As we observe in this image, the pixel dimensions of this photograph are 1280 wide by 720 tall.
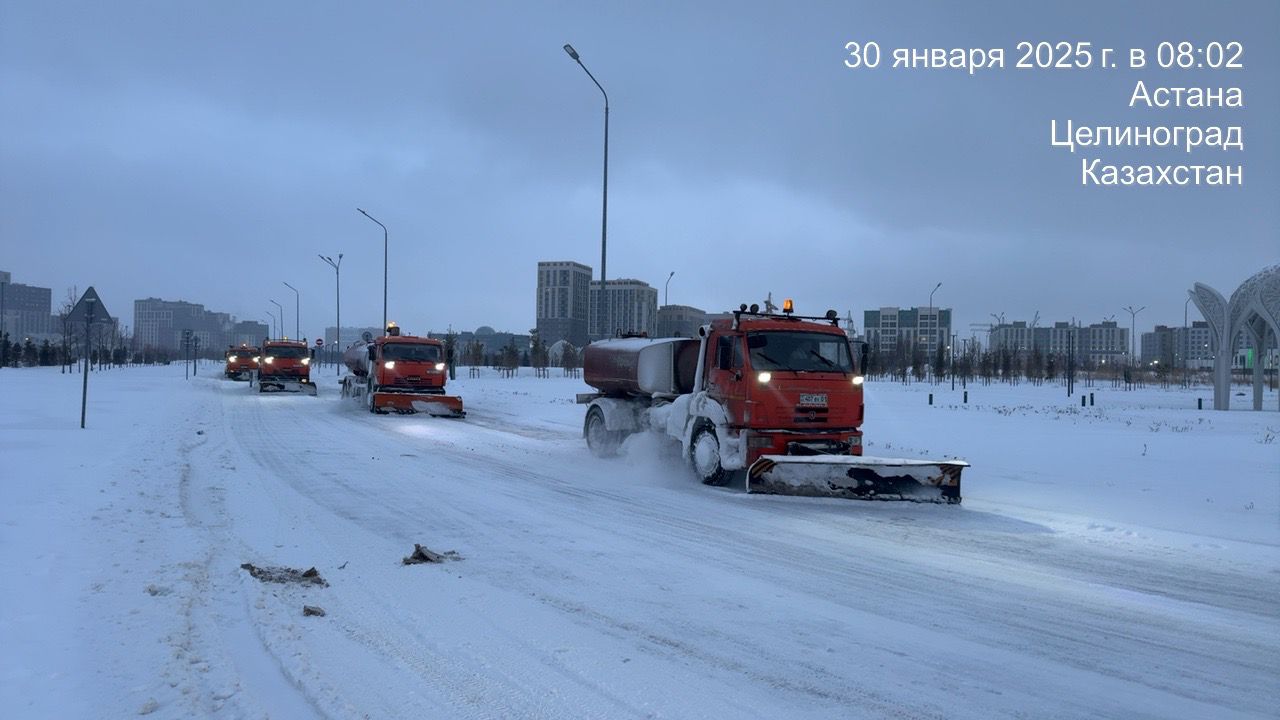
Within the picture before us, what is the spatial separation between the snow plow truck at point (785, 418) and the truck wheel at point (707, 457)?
2cm

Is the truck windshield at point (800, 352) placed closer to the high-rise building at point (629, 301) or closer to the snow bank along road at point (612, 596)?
the snow bank along road at point (612, 596)

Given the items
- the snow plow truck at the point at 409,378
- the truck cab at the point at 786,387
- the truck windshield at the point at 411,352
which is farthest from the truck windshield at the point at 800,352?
the truck windshield at the point at 411,352

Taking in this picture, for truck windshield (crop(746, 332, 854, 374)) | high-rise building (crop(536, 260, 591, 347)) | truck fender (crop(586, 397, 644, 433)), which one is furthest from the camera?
high-rise building (crop(536, 260, 591, 347))

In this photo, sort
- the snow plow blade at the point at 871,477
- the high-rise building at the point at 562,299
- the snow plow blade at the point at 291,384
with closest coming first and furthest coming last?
the snow plow blade at the point at 871,477 < the snow plow blade at the point at 291,384 < the high-rise building at the point at 562,299

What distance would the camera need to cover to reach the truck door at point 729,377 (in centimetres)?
1180

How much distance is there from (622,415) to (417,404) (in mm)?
10997

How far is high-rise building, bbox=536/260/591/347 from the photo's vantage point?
6043 inches

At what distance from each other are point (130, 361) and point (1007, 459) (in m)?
125

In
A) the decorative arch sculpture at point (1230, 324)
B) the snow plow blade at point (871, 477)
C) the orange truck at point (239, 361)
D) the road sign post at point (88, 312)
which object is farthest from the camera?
the orange truck at point (239, 361)

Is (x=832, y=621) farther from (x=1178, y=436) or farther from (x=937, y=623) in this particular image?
(x=1178, y=436)

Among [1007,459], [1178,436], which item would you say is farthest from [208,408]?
[1178,436]

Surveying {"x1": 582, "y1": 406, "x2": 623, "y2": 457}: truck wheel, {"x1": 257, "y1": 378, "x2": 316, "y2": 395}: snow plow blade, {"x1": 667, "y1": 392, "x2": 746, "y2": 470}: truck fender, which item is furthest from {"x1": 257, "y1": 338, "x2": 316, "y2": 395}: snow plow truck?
{"x1": 667, "y1": 392, "x2": 746, "y2": 470}: truck fender

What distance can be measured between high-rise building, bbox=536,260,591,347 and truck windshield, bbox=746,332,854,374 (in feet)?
460

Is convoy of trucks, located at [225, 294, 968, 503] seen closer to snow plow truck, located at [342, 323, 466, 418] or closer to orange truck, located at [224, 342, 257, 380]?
snow plow truck, located at [342, 323, 466, 418]
